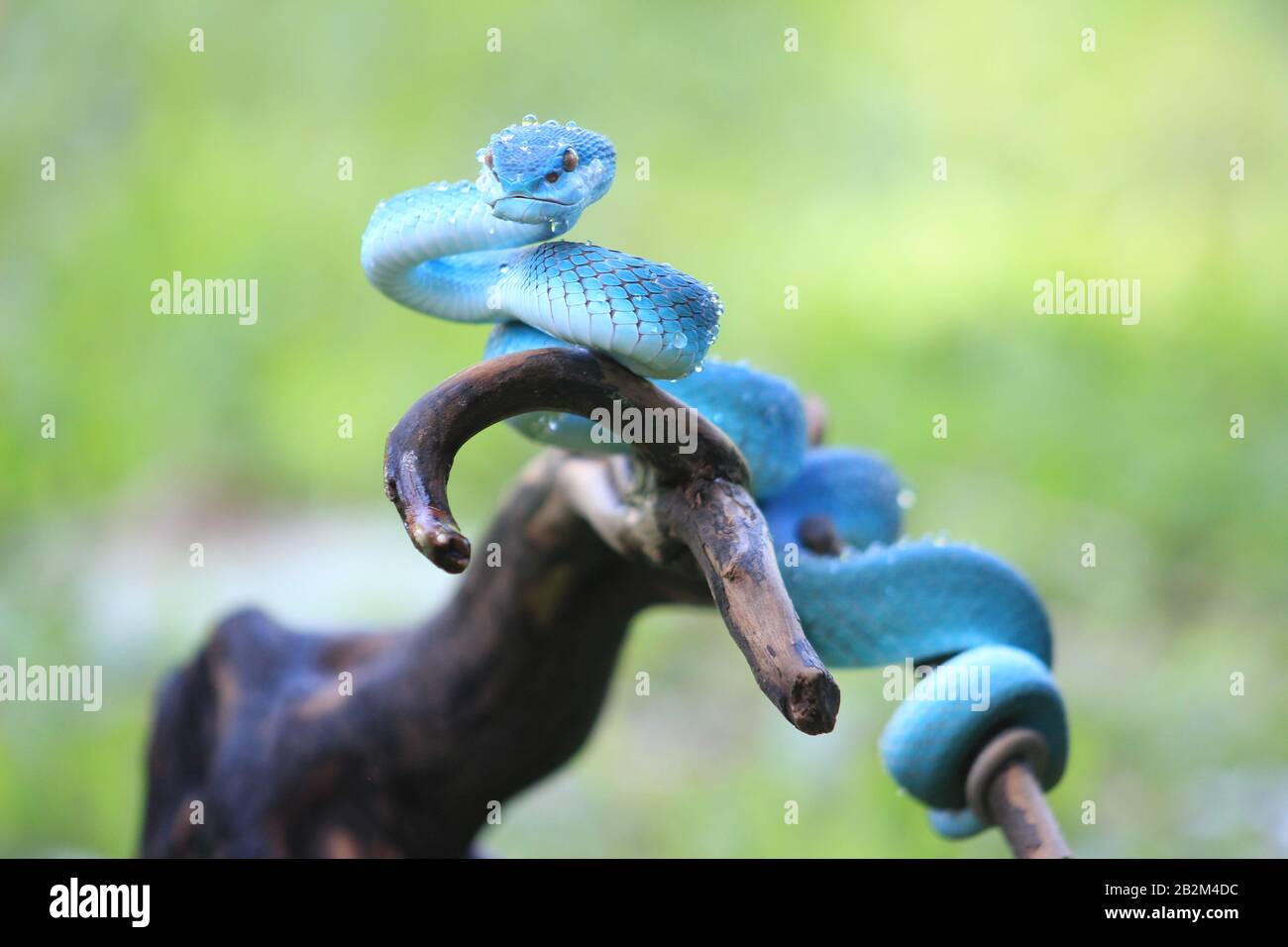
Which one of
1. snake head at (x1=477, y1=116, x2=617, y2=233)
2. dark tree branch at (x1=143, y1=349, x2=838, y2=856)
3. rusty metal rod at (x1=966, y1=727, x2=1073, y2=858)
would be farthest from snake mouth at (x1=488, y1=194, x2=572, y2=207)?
rusty metal rod at (x1=966, y1=727, x2=1073, y2=858)

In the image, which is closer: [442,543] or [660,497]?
[442,543]

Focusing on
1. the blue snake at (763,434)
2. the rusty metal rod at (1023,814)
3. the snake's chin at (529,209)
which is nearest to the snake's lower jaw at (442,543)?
the blue snake at (763,434)

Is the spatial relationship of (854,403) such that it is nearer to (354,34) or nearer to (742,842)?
(742,842)

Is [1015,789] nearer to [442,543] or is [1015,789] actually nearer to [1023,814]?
[1023,814]

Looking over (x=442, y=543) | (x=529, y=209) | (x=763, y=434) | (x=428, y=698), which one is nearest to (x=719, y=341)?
(x=428, y=698)

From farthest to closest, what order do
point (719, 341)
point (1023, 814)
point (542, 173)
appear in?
point (719, 341) → point (1023, 814) → point (542, 173)

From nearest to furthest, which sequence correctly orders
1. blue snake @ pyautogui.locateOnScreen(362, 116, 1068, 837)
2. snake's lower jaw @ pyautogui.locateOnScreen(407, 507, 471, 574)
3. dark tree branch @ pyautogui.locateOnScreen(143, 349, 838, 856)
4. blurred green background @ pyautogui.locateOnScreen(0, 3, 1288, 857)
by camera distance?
snake's lower jaw @ pyautogui.locateOnScreen(407, 507, 471, 574) → blue snake @ pyautogui.locateOnScreen(362, 116, 1068, 837) → dark tree branch @ pyautogui.locateOnScreen(143, 349, 838, 856) → blurred green background @ pyautogui.locateOnScreen(0, 3, 1288, 857)

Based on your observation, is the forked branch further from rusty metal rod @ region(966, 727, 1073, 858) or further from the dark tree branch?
rusty metal rod @ region(966, 727, 1073, 858)
